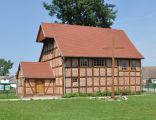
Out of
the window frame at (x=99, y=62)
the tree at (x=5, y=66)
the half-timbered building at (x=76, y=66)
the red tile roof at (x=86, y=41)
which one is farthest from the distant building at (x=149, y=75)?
the tree at (x=5, y=66)

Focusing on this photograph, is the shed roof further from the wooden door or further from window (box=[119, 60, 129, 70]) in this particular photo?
the wooden door

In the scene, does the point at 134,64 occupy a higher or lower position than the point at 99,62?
lower

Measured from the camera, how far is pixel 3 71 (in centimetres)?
16362

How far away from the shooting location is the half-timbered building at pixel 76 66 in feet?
138

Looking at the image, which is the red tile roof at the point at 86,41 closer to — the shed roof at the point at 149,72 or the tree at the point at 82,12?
the tree at the point at 82,12

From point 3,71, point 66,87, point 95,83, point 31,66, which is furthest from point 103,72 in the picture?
point 3,71

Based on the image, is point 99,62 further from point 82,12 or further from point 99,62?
point 82,12

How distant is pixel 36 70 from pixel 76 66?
4829 millimetres

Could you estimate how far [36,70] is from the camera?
4381 centimetres

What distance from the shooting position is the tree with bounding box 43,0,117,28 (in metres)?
56.0

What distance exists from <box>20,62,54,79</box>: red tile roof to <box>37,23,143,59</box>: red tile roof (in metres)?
3.43

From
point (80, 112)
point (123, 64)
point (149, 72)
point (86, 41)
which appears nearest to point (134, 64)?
point (123, 64)

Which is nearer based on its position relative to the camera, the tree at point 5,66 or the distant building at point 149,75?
the distant building at point 149,75

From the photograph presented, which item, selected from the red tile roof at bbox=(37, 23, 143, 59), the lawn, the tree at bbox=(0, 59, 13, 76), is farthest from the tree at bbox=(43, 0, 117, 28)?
the tree at bbox=(0, 59, 13, 76)
